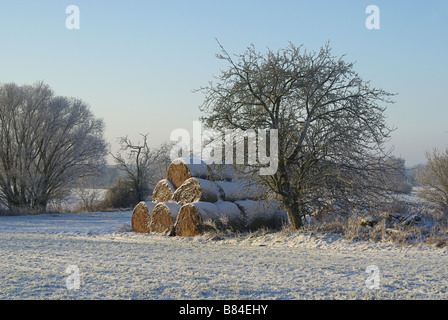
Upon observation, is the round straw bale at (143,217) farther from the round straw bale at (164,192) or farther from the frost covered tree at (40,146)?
the frost covered tree at (40,146)

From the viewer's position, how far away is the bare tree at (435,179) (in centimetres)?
2564

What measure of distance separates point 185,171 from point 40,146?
60.2ft

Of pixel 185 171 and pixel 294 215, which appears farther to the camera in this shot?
pixel 185 171

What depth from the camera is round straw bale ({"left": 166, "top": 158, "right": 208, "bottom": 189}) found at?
16281 mm

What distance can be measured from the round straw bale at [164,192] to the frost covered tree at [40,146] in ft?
49.9

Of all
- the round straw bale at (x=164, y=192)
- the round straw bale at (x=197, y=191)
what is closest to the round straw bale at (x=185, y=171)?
the round straw bale at (x=164, y=192)

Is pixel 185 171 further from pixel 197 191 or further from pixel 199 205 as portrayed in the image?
pixel 199 205

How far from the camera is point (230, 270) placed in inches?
309

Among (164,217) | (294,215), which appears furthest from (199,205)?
(294,215)

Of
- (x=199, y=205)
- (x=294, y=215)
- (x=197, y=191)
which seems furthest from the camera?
(x=197, y=191)

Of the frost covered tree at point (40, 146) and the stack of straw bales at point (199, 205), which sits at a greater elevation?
the frost covered tree at point (40, 146)

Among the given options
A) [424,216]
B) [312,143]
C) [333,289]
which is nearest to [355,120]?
[312,143]
